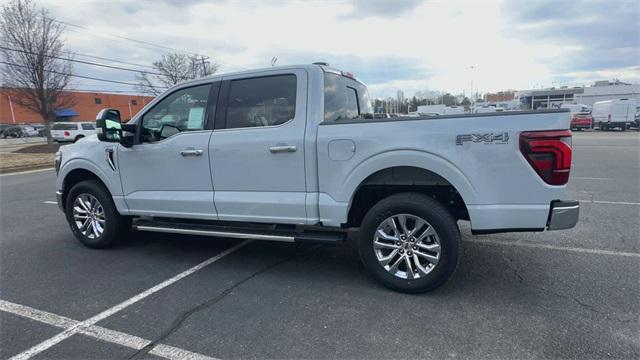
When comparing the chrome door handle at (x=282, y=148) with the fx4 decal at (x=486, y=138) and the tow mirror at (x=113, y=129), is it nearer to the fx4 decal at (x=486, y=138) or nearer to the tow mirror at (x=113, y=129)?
the fx4 decal at (x=486, y=138)

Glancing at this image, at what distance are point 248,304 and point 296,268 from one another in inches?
34.2

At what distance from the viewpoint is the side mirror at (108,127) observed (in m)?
4.27

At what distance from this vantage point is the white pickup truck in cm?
307

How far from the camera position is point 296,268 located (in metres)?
4.11

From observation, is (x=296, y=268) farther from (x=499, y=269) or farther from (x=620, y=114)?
(x=620, y=114)

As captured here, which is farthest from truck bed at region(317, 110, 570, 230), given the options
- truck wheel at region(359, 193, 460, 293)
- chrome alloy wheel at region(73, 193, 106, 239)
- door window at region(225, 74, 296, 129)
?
chrome alloy wheel at region(73, 193, 106, 239)

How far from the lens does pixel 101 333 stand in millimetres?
2945

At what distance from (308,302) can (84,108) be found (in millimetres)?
69376

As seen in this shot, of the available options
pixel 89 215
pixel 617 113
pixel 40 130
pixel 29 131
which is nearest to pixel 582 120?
pixel 617 113

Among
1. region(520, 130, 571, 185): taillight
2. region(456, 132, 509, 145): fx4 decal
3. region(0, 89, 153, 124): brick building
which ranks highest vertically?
region(0, 89, 153, 124): brick building

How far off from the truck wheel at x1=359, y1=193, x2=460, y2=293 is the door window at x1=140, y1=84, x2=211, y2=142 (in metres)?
2.15

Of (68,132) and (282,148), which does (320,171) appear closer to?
(282,148)

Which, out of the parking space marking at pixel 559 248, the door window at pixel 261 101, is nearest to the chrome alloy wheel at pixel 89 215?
the door window at pixel 261 101

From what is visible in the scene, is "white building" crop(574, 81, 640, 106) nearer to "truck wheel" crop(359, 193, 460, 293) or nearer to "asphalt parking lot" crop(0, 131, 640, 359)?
"asphalt parking lot" crop(0, 131, 640, 359)
